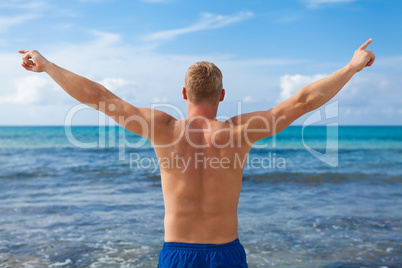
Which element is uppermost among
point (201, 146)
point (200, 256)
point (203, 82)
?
point (203, 82)

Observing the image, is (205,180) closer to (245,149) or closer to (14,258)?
(245,149)

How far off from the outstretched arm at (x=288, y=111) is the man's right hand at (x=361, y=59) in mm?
123

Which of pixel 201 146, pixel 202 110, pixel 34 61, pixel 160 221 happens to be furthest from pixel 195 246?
pixel 160 221

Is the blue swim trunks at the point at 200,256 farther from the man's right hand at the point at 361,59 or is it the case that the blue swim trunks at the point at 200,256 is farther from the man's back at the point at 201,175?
the man's right hand at the point at 361,59

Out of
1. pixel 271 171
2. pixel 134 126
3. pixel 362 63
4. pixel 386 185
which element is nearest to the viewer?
pixel 134 126

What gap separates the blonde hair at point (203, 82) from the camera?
7.48 feet

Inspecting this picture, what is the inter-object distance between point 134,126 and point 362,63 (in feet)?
4.81

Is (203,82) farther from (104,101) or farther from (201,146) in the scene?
(104,101)

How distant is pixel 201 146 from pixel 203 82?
371 mm

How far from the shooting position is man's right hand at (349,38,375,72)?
2.47 m

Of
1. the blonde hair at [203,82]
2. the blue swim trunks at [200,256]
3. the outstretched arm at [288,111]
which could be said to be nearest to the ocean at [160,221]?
the blue swim trunks at [200,256]

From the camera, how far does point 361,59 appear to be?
8.14ft

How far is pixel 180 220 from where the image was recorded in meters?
2.35

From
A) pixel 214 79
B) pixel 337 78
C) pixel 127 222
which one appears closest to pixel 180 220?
pixel 214 79
